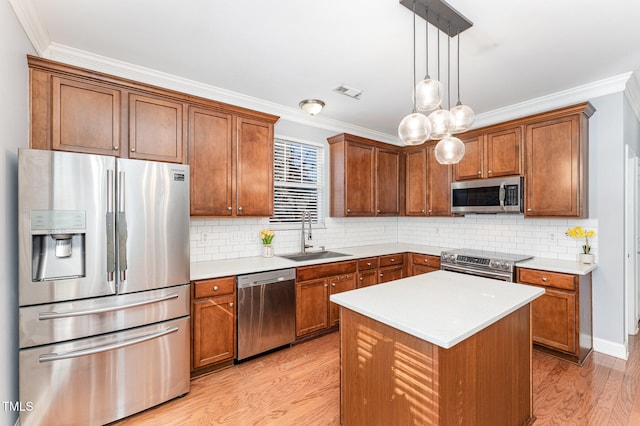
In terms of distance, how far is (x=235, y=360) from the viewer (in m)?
2.84

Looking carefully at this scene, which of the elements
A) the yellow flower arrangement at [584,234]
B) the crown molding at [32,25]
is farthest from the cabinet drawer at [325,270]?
the crown molding at [32,25]

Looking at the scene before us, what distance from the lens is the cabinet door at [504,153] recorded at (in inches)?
134

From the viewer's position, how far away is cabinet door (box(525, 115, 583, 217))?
3004 millimetres

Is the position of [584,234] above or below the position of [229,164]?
below

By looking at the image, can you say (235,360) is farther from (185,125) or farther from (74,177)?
(185,125)

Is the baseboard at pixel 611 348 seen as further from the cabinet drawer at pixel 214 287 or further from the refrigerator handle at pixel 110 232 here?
the refrigerator handle at pixel 110 232

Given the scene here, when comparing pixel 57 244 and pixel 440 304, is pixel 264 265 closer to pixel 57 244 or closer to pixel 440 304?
pixel 57 244

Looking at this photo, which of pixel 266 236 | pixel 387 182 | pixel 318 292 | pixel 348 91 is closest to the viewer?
pixel 348 91

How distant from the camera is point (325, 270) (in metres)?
3.38

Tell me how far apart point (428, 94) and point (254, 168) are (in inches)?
78.5

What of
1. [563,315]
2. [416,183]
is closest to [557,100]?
[416,183]

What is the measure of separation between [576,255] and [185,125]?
167 inches

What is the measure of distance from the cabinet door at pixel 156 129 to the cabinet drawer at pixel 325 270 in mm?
1623

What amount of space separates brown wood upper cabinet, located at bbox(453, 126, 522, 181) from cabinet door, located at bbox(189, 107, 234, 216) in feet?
9.70
